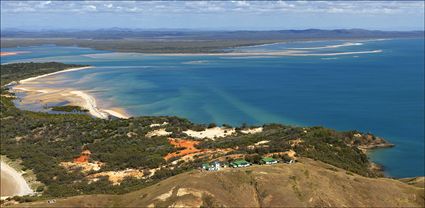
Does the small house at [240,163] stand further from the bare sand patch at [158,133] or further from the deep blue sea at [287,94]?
the bare sand patch at [158,133]

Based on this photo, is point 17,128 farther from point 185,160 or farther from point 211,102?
point 211,102

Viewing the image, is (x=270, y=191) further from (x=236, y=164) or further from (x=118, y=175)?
(x=118, y=175)

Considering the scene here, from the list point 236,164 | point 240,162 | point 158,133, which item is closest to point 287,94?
point 158,133

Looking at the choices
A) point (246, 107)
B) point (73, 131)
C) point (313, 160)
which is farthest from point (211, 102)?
→ point (313, 160)

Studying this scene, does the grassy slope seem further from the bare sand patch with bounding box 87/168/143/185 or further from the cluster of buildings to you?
the bare sand patch with bounding box 87/168/143/185

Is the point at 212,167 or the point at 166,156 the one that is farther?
the point at 166,156
